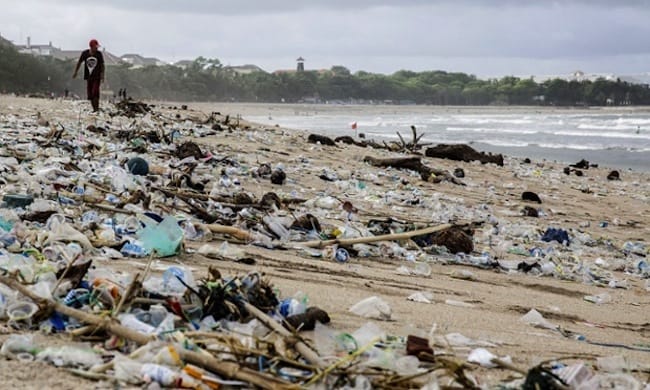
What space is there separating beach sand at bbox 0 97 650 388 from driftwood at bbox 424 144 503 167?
9.55 ft

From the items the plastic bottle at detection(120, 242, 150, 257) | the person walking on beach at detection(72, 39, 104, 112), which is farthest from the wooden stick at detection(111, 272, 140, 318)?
the person walking on beach at detection(72, 39, 104, 112)

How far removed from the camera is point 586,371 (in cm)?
239

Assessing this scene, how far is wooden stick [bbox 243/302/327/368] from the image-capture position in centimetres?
231

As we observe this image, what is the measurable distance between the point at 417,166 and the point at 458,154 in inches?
130

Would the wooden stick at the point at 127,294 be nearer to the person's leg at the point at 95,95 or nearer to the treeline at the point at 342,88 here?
the person's leg at the point at 95,95

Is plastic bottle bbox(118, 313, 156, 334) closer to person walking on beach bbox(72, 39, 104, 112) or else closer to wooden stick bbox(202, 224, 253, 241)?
wooden stick bbox(202, 224, 253, 241)

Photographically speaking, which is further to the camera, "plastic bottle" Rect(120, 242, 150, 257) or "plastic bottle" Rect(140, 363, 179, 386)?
"plastic bottle" Rect(120, 242, 150, 257)

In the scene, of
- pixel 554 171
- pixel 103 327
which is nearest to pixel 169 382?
pixel 103 327

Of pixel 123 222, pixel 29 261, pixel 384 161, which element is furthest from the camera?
pixel 384 161

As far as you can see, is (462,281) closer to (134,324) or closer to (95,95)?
(134,324)

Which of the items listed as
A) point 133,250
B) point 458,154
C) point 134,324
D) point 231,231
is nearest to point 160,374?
point 134,324

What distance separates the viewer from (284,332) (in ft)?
8.17

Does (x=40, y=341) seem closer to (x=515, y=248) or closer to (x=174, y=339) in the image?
(x=174, y=339)

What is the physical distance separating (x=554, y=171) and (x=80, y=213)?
11.4 metres
